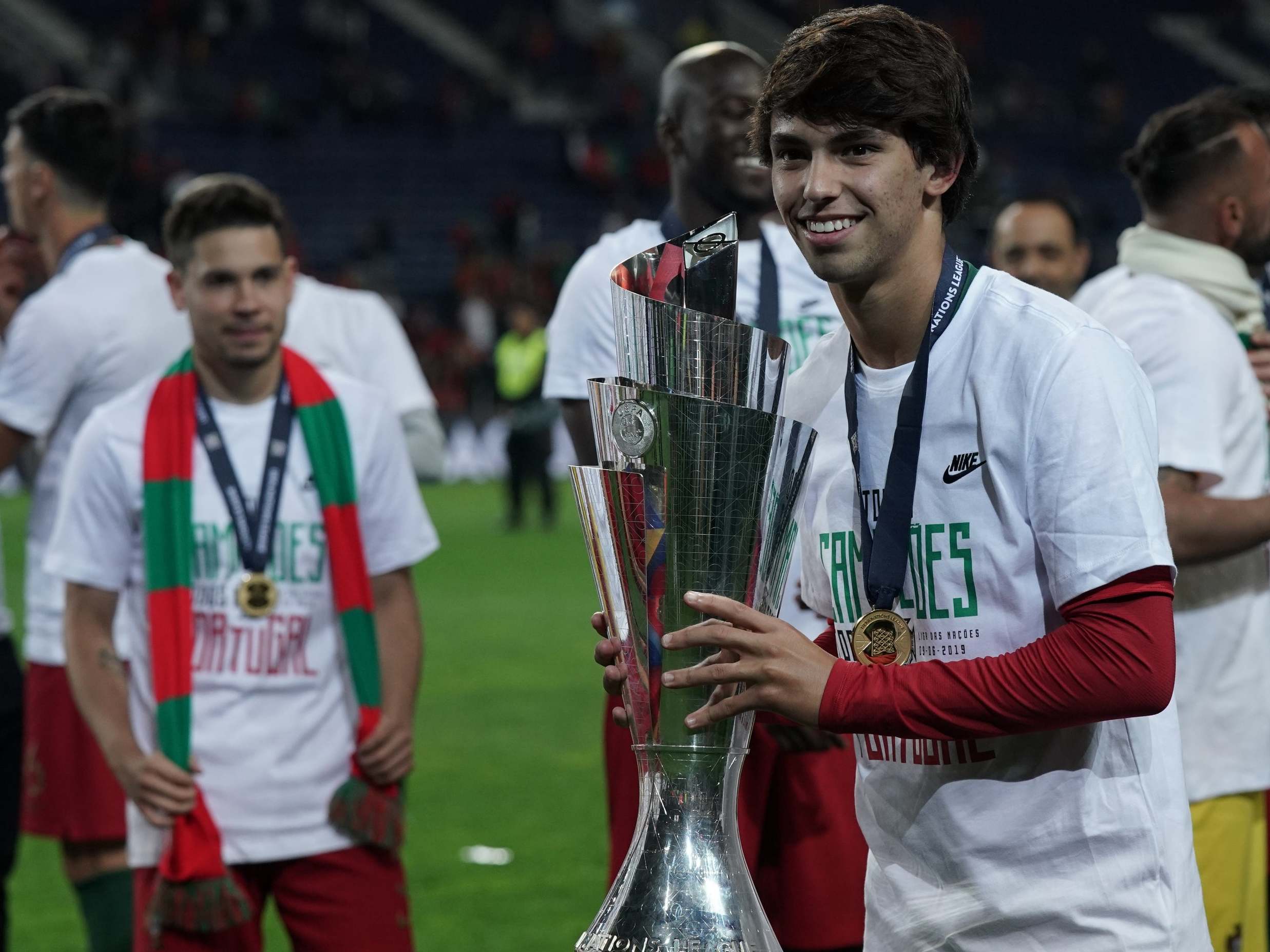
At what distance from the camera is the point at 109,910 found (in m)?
3.99

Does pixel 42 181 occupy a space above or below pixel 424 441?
above

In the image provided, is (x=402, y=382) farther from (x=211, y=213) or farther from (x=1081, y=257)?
(x=1081, y=257)

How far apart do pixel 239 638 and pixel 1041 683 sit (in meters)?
1.86

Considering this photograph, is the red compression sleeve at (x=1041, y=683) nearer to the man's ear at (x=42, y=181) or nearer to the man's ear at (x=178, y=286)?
the man's ear at (x=178, y=286)

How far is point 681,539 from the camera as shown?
5.93 ft

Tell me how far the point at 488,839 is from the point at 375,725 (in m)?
2.90

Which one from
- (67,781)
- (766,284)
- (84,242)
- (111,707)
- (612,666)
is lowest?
(67,781)

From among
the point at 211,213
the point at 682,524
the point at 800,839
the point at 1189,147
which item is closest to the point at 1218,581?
the point at 1189,147

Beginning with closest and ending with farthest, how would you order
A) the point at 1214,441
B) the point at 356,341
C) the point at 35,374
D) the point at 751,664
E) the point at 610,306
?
the point at 751,664 < the point at 1214,441 < the point at 610,306 < the point at 35,374 < the point at 356,341

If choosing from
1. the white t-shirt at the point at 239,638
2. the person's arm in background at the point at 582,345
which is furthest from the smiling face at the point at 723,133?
the white t-shirt at the point at 239,638

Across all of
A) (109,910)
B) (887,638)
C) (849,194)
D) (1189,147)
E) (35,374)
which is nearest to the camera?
(849,194)

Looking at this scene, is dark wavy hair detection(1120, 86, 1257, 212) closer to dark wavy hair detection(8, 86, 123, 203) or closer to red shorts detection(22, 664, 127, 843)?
dark wavy hair detection(8, 86, 123, 203)

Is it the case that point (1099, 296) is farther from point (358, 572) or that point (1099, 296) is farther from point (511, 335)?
point (511, 335)

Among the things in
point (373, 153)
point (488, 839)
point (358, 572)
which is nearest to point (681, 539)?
point (358, 572)
